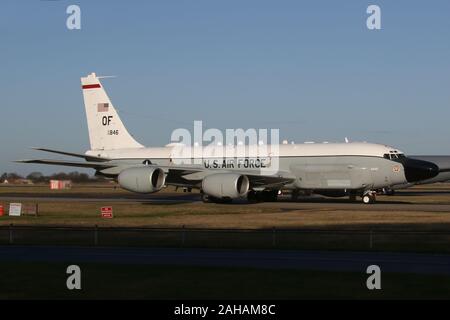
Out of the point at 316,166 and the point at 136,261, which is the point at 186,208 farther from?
the point at 136,261

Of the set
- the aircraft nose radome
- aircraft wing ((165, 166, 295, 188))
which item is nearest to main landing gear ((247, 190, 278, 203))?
aircraft wing ((165, 166, 295, 188))

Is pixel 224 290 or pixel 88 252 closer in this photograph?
pixel 224 290

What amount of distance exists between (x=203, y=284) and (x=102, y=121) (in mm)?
51916

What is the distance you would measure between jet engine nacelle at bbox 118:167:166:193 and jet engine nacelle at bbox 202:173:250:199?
12.1 feet

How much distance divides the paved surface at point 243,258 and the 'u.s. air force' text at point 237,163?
32.7 m

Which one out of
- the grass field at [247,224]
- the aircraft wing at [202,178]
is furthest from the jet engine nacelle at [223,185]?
the aircraft wing at [202,178]

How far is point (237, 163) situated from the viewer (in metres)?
62.8

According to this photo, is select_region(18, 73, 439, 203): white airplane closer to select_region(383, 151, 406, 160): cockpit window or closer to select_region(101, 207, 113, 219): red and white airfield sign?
select_region(383, 151, 406, 160): cockpit window

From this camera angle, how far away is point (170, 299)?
18.4 m

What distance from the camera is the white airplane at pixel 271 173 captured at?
56.6 meters

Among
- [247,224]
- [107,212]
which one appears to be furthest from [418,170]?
[107,212]

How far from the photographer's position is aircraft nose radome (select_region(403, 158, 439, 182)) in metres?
55.7
